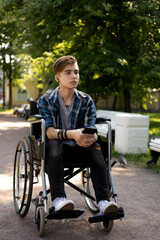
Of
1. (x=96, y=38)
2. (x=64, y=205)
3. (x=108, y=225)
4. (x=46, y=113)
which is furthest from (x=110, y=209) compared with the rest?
(x=96, y=38)

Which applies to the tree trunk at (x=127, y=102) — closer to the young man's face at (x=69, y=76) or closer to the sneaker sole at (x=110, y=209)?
the young man's face at (x=69, y=76)

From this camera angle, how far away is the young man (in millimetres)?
3479

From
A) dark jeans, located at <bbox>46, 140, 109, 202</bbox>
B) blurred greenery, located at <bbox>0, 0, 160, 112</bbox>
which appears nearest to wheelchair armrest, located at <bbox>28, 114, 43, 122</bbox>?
dark jeans, located at <bbox>46, 140, 109, 202</bbox>

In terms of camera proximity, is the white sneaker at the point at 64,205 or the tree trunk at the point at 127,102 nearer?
the white sneaker at the point at 64,205

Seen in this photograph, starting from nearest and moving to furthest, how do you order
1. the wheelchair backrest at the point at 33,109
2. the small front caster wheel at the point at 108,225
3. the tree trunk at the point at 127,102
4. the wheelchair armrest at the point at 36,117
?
the small front caster wheel at the point at 108,225 → the wheelchair armrest at the point at 36,117 → the wheelchair backrest at the point at 33,109 → the tree trunk at the point at 127,102

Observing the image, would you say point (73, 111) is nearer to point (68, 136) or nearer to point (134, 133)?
point (68, 136)

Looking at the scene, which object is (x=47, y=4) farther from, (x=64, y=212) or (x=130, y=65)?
(x=64, y=212)

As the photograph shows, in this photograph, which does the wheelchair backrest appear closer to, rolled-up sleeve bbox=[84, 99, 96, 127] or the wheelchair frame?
the wheelchair frame

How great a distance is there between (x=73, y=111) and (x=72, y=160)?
52 centimetres

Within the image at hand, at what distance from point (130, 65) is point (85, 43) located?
257cm

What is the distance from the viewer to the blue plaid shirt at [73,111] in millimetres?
3867

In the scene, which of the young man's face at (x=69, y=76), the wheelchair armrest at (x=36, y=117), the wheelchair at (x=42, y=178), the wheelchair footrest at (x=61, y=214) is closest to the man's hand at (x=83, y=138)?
the wheelchair at (x=42, y=178)

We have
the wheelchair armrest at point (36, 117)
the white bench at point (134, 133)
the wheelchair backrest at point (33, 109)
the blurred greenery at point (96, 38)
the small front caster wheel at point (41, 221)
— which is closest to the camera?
A: the small front caster wheel at point (41, 221)

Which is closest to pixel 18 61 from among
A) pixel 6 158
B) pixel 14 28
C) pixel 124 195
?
pixel 14 28
